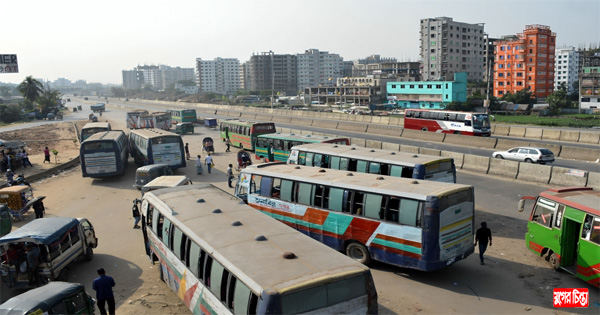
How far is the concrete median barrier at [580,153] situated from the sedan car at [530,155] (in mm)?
3308

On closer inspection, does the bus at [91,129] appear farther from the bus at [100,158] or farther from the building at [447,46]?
the building at [447,46]

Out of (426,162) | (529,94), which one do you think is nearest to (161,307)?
(426,162)

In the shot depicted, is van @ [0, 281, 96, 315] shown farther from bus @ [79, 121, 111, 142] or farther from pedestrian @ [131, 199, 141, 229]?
bus @ [79, 121, 111, 142]

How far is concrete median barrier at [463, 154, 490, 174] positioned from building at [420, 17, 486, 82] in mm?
102041

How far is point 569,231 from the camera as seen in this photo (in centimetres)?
1262

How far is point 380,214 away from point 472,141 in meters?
30.9

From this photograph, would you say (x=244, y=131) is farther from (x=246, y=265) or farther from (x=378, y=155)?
(x=246, y=265)

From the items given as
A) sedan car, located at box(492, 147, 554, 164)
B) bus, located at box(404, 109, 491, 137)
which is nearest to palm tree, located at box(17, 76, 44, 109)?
bus, located at box(404, 109, 491, 137)

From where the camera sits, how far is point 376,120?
6419 centimetres

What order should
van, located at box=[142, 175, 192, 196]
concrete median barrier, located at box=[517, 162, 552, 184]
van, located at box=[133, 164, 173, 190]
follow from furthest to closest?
van, located at box=[133, 164, 173, 190], concrete median barrier, located at box=[517, 162, 552, 184], van, located at box=[142, 175, 192, 196]

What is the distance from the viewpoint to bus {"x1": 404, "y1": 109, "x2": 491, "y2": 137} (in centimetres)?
4575

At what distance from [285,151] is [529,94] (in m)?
85.5

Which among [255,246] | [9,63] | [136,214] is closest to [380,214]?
[255,246]

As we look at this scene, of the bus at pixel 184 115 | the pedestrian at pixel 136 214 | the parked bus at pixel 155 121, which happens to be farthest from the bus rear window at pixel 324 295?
the bus at pixel 184 115
